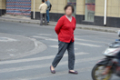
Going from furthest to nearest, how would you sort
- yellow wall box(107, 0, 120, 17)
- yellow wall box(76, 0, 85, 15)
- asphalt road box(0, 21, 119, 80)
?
yellow wall box(76, 0, 85, 15)
yellow wall box(107, 0, 120, 17)
asphalt road box(0, 21, 119, 80)

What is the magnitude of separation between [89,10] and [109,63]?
53.2 feet

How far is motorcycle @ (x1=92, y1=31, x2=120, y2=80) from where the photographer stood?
19.1 ft

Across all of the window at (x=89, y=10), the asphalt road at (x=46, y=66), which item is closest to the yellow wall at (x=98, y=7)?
the window at (x=89, y=10)

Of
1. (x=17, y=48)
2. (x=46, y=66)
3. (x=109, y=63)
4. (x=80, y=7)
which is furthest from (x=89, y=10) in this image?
(x=109, y=63)

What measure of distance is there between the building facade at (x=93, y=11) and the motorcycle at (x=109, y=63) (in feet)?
44.7

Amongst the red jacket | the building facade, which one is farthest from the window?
the red jacket

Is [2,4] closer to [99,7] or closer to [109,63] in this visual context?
[99,7]

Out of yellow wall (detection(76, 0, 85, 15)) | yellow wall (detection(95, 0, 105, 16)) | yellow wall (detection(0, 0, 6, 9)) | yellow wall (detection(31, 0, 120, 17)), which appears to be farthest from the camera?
yellow wall (detection(0, 0, 6, 9))

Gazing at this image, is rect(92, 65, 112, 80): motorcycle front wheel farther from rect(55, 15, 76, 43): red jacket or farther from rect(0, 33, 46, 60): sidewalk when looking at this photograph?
rect(0, 33, 46, 60): sidewalk

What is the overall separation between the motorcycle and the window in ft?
51.6

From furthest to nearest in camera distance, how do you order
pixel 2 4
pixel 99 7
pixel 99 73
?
pixel 2 4
pixel 99 7
pixel 99 73

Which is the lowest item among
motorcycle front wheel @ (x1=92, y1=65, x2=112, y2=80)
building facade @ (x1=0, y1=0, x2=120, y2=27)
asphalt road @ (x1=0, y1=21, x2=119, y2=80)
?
asphalt road @ (x1=0, y1=21, x2=119, y2=80)

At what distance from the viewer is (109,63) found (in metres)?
5.97

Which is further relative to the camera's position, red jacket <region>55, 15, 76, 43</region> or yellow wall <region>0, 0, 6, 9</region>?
yellow wall <region>0, 0, 6, 9</region>
